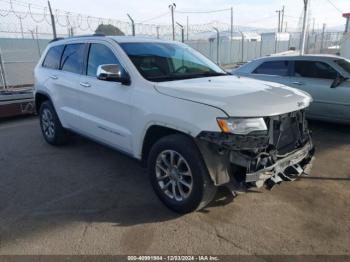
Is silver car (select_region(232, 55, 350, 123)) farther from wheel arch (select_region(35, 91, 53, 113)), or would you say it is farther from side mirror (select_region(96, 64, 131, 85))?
wheel arch (select_region(35, 91, 53, 113))

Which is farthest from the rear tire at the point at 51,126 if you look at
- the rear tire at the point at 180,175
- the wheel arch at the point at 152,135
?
the rear tire at the point at 180,175

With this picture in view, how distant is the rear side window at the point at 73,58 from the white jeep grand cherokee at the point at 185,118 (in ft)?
0.10

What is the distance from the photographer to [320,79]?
6391 mm

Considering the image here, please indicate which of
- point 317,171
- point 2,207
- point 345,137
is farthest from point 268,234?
point 345,137

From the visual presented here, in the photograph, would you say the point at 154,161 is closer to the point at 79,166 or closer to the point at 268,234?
the point at 268,234

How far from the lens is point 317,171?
4.53 meters

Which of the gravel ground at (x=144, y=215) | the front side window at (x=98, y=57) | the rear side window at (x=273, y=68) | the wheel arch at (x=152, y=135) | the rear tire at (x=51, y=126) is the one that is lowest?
the gravel ground at (x=144, y=215)

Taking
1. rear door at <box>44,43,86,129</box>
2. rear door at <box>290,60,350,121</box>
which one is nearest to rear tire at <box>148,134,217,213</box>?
rear door at <box>44,43,86,129</box>

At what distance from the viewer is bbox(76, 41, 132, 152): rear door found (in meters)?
3.86

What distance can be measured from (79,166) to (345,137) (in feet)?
15.9

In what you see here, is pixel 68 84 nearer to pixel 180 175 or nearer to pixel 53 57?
pixel 53 57

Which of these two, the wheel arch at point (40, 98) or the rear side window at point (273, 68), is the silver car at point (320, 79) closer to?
the rear side window at point (273, 68)

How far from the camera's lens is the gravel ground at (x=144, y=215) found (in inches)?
116

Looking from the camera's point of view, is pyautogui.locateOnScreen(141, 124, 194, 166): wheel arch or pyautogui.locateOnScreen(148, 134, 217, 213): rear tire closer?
pyautogui.locateOnScreen(148, 134, 217, 213): rear tire
